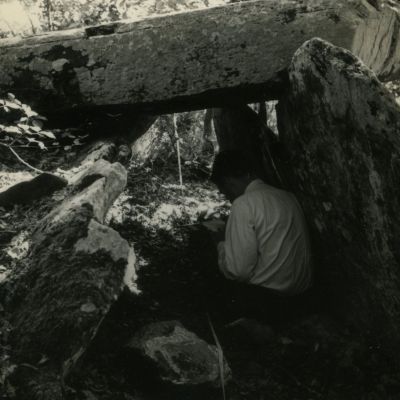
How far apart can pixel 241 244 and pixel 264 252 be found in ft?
0.68

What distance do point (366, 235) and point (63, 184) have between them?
2.26m

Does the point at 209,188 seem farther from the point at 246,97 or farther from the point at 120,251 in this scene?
the point at 120,251

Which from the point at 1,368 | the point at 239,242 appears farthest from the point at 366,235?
the point at 1,368

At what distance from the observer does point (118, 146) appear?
13.0 ft

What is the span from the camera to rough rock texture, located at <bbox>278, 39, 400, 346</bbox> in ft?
7.95

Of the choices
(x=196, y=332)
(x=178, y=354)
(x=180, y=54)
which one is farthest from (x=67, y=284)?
(x=180, y=54)

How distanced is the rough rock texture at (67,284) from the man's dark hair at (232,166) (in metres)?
1.05

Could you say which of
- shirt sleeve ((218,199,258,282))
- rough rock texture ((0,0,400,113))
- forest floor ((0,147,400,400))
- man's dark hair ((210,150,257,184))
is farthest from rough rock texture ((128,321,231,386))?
rough rock texture ((0,0,400,113))

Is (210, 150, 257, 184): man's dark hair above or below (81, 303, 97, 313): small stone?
above

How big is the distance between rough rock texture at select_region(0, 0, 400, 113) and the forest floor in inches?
29.1

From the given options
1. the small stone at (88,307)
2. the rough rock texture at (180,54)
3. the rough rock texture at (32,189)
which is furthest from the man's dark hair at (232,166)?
the small stone at (88,307)

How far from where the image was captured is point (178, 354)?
2469mm

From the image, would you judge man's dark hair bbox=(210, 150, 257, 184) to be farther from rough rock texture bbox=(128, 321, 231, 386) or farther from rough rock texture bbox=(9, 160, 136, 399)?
rough rock texture bbox=(128, 321, 231, 386)

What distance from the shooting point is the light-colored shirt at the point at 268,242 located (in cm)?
303
